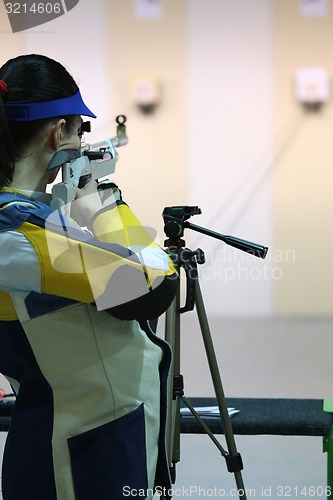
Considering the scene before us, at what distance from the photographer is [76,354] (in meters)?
0.90

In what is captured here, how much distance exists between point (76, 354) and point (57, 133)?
28cm

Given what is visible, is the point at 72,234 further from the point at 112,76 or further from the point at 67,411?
the point at 112,76

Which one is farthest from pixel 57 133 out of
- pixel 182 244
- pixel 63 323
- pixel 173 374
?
pixel 173 374

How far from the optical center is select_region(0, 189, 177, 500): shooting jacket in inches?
33.5

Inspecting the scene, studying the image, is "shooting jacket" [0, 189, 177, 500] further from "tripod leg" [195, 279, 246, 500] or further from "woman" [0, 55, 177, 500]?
"tripod leg" [195, 279, 246, 500]

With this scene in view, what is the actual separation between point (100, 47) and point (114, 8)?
0.69 feet

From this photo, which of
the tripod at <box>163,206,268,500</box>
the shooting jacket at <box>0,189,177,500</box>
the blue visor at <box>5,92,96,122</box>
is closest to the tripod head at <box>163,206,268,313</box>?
the tripod at <box>163,206,268,500</box>

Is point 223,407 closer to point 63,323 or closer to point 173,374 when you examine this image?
point 173,374

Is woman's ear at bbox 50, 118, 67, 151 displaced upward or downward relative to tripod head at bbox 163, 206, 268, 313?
upward

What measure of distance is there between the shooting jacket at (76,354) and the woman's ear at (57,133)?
0.07 m

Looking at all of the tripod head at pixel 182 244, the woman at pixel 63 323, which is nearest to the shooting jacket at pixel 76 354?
the woman at pixel 63 323

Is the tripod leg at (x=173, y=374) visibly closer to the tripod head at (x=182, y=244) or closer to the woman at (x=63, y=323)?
the tripod head at (x=182, y=244)

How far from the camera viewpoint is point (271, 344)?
3500 mm

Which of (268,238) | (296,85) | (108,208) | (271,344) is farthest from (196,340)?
(108,208)
